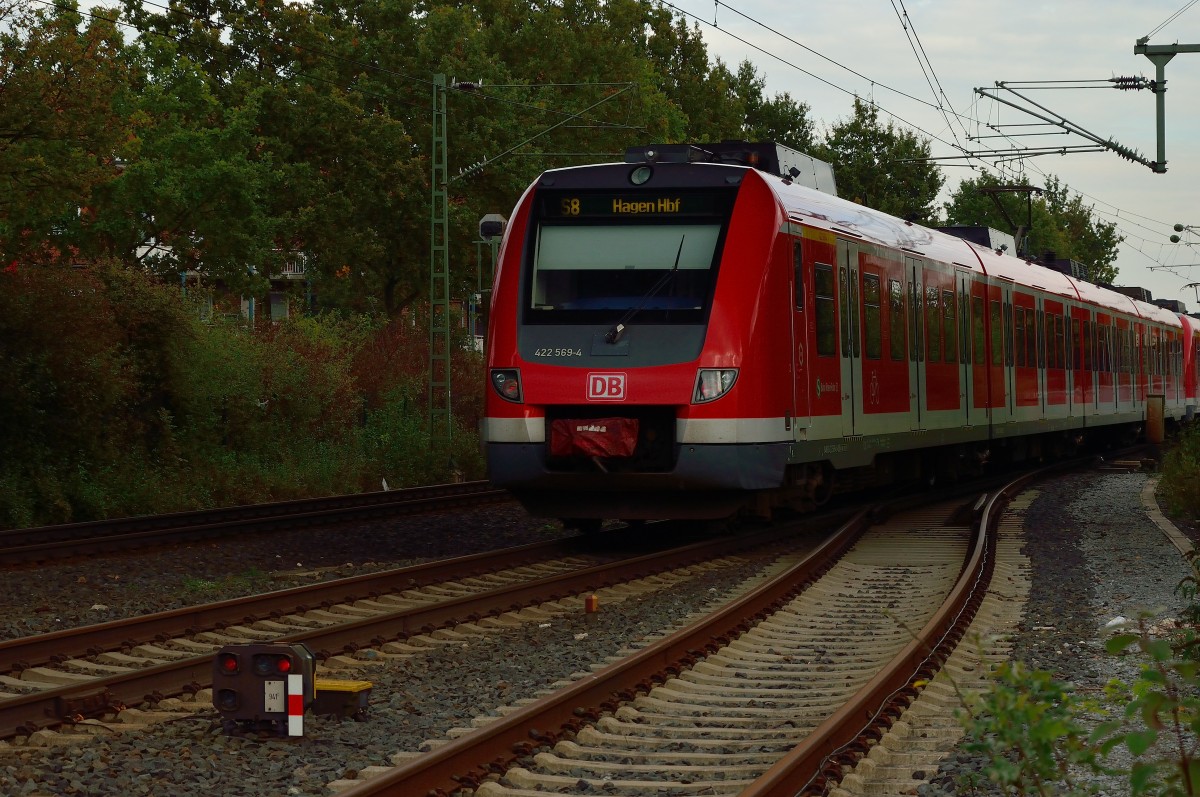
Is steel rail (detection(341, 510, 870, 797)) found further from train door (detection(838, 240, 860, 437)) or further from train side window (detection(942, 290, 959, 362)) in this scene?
train side window (detection(942, 290, 959, 362))

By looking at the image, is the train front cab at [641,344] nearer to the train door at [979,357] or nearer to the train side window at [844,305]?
the train side window at [844,305]

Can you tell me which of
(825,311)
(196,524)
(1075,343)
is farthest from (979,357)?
(196,524)

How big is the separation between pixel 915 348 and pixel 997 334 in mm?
4463

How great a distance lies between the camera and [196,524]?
1795cm

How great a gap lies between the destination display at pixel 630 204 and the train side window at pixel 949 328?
6356 mm

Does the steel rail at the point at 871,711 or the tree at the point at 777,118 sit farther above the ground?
the tree at the point at 777,118

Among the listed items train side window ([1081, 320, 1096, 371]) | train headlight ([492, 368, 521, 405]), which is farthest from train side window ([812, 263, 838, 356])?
train side window ([1081, 320, 1096, 371])

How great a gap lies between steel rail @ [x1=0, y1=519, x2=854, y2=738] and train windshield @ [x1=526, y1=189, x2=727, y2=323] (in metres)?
2.18

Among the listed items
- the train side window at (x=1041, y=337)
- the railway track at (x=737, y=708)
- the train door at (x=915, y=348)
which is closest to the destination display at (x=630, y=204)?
the railway track at (x=737, y=708)

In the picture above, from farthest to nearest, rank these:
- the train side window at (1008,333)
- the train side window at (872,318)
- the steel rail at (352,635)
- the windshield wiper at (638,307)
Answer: the train side window at (1008,333), the train side window at (872,318), the windshield wiper at (638,307), the steel rail at (352,635)

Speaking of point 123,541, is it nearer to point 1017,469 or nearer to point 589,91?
point 1017,469

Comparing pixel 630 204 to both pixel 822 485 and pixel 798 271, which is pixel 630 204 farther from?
pixel 822 485

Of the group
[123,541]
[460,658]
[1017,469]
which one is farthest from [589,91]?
[460,658]

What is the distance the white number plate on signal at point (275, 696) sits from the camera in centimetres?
716
